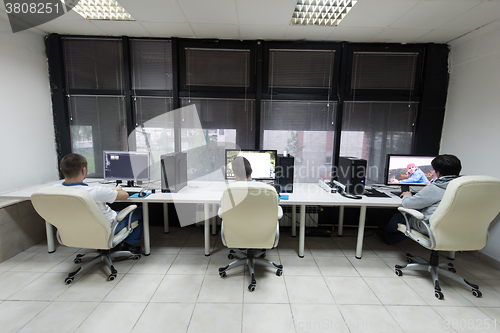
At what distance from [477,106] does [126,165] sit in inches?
169

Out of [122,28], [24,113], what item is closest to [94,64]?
[122,28]

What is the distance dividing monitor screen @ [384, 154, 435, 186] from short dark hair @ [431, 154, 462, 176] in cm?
61

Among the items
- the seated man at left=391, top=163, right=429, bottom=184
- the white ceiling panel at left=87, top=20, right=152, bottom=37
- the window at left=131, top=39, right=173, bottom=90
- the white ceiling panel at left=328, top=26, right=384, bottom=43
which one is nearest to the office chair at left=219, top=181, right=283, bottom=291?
the seated man at left=391, top=163, right=429, bottom=184

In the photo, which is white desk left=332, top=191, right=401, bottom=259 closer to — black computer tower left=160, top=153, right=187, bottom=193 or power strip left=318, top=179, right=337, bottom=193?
power strip left=318, top=179, right=337, bottom=193

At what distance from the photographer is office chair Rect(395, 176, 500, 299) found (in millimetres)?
1586

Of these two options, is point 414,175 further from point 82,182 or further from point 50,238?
point 50,238

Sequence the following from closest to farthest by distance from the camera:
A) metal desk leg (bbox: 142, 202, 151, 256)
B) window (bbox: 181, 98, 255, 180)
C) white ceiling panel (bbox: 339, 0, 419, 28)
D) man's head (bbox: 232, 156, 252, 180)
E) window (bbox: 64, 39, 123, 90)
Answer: man's head (bbox: 232, 156, 252, 180), white ceiling panel (bbox: 339, 0, 419, 28), metal desk leg (bbox: 142, 202, 151, 256), window (bbox: 64, 39, 123, 90), window (bbox: 181, 98, 255, 180)

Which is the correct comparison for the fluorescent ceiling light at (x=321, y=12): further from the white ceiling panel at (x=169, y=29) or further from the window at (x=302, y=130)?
the white ceiling panel at (x=169, y=29)

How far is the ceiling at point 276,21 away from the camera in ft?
6.76

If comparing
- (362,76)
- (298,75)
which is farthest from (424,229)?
(298,75)

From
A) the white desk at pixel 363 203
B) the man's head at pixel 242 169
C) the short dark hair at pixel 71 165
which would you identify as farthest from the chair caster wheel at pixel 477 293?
the short dark hair at pixel 71 165

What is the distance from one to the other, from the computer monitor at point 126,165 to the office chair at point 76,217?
29.9 inches

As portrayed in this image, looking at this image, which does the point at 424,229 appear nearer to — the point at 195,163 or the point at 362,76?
the point at 362,76

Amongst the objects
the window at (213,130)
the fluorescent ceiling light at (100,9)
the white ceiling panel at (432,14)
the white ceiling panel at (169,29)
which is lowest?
the window at (213,130)
